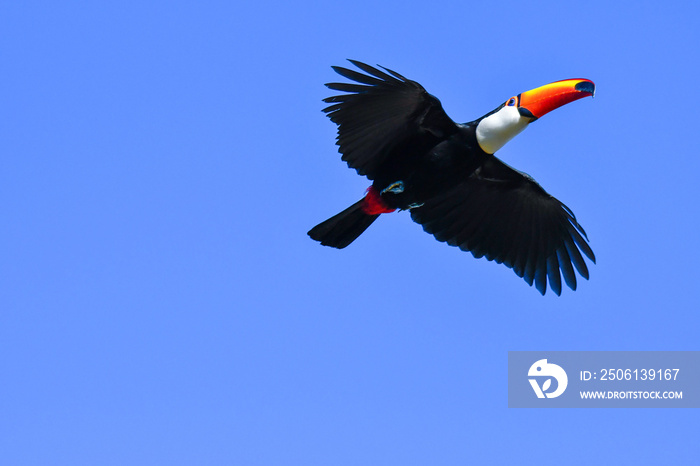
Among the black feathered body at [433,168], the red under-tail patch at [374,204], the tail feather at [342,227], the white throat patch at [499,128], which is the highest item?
the white throat patch at [499,128]

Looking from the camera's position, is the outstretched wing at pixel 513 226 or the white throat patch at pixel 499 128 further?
the outstretched wing at pixel 513 226

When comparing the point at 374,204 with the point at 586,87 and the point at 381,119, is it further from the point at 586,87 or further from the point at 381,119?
the point at 586,87

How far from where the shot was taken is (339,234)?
10352mm

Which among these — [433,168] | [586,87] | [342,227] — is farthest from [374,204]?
[586,87]

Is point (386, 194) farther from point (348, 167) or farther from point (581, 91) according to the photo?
point (581, 91)

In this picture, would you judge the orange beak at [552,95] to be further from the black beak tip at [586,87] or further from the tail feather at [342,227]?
the tail feather at [342,227]

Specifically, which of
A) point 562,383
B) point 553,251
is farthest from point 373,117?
point 562,383

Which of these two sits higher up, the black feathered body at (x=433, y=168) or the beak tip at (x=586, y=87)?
the beak tip at (x=586, y=87)

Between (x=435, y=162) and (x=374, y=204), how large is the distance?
2.58ft

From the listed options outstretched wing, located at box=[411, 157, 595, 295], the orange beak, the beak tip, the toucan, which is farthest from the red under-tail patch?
the beak tip

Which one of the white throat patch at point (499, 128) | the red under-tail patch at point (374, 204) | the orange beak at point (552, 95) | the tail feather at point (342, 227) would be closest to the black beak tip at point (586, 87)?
the orange beak at point (552, 95)

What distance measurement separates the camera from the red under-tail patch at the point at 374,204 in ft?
32.9

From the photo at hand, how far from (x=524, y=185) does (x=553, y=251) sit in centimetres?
86

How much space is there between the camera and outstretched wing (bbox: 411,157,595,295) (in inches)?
432
